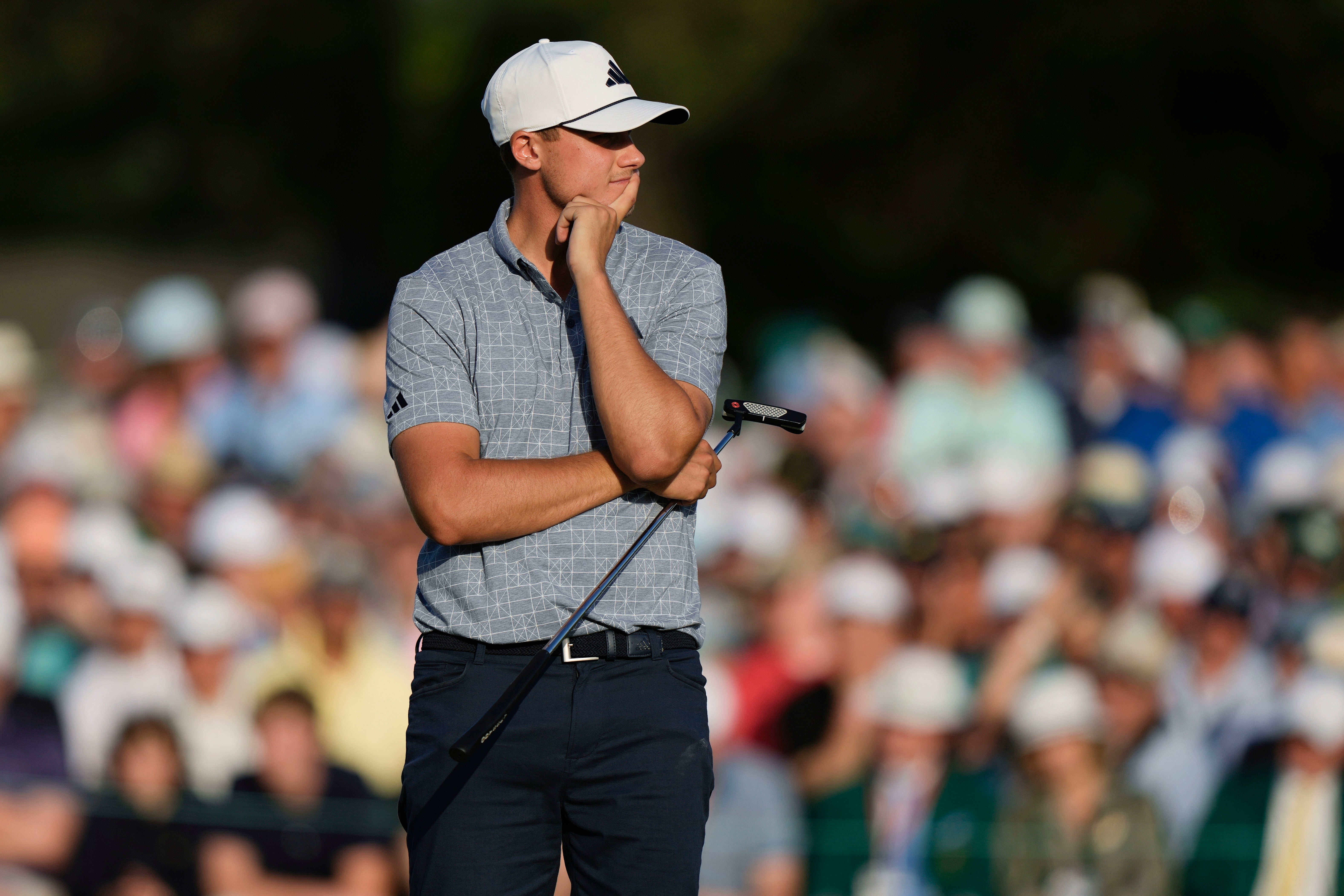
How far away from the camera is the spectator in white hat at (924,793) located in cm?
591

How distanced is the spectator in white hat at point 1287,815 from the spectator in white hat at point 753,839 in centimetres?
133

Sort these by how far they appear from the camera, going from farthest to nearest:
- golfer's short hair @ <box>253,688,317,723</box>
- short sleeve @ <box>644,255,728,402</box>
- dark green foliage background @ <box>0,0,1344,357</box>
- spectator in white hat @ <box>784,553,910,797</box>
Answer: dark green foliage background @ <box>0,0,1344,357</box>
golfer's short hair @ <box>253,688,317,723</box>
spectator in white hat @ <box>784,553,910,797</box>
short sleeve @ <box>644,255,728,402</box>

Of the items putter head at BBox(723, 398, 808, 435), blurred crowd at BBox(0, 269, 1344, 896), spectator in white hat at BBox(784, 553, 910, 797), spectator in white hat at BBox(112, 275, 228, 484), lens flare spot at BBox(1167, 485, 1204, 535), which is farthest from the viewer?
spectator in white hat at BBox(112, 275, 228, 484)

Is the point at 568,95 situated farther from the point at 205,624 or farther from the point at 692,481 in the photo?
the point at 205,624

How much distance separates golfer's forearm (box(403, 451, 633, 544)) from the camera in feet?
10.3

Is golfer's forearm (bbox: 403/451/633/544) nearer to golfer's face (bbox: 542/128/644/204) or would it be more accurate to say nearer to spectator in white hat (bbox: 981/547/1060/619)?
golfer's face (bbox: 542/128/644/204)

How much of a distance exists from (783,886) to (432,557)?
302 cm

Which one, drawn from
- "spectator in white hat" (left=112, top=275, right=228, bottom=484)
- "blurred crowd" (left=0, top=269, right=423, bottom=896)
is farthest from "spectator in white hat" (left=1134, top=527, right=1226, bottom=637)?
"spectator in white hat" (left=112, top=275, right=228, bottom=484)

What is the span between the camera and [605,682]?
3191 millimetres

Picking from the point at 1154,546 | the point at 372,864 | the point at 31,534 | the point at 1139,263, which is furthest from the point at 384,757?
the point at 1139,263

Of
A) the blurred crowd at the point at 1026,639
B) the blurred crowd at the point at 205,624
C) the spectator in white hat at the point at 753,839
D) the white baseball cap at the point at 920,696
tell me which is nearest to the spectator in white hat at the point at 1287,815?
the blurred crowd at the point at 1026,639

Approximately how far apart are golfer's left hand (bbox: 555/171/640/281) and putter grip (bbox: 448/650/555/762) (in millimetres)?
698

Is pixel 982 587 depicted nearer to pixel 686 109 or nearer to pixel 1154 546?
pixel 1154 546

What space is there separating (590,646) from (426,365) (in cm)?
61
